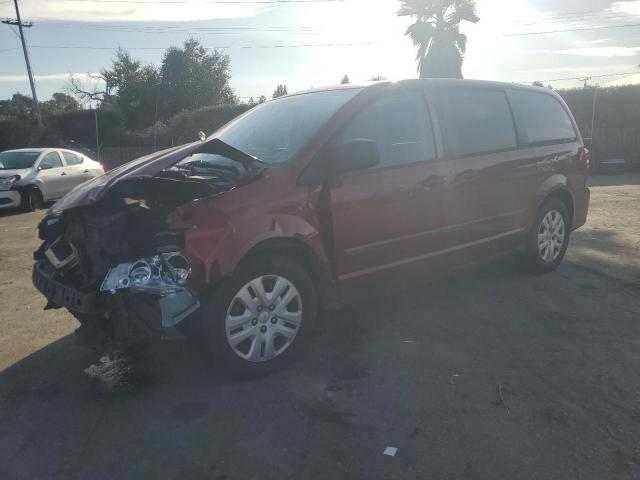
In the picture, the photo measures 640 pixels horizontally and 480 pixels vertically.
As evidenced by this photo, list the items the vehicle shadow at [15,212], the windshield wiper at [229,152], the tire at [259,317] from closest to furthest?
the tire at [259,317], the windshield wiper at [229,152], the vehicle shadow at [15,212]

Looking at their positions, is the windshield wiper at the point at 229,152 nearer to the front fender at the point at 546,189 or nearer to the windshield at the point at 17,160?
the front fender at the point at 546,189

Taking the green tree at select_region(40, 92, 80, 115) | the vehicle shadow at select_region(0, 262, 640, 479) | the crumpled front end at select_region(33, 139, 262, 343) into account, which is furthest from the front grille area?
the green tree at select_region(40, 92, 80, 115)

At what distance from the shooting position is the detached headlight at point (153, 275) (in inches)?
128

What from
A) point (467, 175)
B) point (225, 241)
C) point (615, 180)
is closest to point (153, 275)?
point (225, 241)

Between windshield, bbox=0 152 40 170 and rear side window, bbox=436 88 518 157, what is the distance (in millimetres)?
10987

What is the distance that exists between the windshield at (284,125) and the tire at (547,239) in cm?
263

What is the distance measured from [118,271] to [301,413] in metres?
1.37

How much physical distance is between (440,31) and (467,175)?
23.2m

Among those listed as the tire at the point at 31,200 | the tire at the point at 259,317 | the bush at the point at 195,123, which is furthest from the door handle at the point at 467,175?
the bush at the point at 195,123

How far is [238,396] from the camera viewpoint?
3406 mm

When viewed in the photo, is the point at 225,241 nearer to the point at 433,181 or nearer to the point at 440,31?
the point at 433,181

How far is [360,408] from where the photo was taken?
323cm

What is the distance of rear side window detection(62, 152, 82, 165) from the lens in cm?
1382

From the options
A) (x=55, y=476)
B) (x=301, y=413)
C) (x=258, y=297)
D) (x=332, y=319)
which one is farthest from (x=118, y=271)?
(x=332, y=319)
